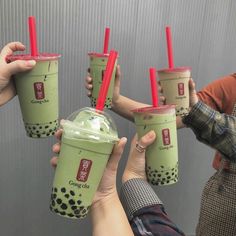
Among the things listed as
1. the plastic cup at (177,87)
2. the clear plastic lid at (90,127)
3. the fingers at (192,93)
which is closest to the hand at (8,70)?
the clear plastic lid at (90,127)

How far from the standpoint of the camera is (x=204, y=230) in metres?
1.31

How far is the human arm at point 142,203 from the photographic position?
0.77 metres

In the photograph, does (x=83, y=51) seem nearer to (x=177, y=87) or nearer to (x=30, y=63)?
(x=177, y=87)

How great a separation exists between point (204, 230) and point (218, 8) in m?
1.12

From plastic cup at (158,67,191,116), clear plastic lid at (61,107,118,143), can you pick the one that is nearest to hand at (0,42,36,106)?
clear plastic lid at (61,107,118,143)

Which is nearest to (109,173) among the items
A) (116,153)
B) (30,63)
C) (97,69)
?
(116,153)

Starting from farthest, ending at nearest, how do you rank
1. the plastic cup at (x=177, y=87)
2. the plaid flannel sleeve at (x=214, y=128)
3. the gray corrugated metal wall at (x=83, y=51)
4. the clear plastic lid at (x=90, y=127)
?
the gray corrugated metal wall at (x=83, y=51)
the plastic cup at (x=177, y=87)
the plaid flannel sleeve at (x=214, y=128)
the clear plastic lid at (x=90, y=127)

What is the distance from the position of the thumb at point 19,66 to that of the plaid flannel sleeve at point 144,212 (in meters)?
0.38

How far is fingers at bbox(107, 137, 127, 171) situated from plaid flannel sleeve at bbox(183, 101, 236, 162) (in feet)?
1.27

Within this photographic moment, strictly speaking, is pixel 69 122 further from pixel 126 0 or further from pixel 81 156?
pixel 126 0

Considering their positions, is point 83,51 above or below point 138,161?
above

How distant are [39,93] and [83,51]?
71 cm

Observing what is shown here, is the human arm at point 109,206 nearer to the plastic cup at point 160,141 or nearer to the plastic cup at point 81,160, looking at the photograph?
the plastic cup at point 81,160

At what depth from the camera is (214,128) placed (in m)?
1.00
